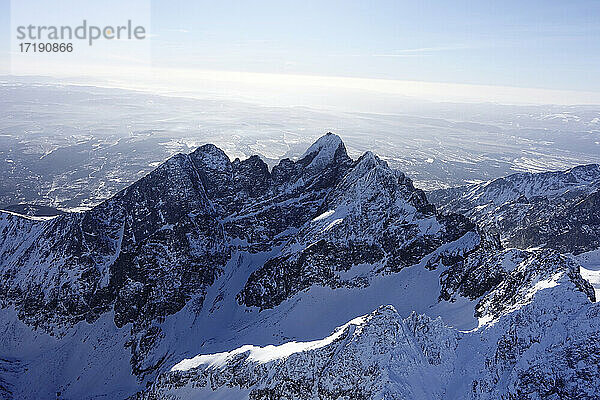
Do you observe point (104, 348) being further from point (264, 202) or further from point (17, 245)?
point (264, 202)

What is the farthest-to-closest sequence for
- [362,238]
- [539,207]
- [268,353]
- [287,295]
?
[539,207] → [362,238] → [287,295] → [268,353]

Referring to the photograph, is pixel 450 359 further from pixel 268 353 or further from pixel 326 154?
pixel 326 154

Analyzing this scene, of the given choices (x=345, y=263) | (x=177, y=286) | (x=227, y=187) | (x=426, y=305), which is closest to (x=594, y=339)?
(x=426, y=305)

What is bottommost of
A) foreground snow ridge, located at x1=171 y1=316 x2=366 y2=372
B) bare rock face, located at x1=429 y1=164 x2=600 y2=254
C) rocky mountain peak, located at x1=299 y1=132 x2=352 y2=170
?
foreground snow ridge, located at x1=171 y1=316 x2=366 y2=372

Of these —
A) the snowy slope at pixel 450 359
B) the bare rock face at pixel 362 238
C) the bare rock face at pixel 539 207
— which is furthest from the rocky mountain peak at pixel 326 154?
the snowy slope at pixel 450 359

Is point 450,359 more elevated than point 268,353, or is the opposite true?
point 450,359

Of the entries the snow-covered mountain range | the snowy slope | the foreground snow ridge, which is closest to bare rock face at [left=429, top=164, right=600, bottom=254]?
the snow-covered mountain range

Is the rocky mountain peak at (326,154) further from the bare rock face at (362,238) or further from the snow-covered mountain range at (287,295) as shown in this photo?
the bare rock face at (362,238)

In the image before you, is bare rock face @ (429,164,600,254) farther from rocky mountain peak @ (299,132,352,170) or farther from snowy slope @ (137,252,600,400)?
snowy slope @ (137,252,600,400)

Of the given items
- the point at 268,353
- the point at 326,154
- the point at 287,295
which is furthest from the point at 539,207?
the point at 268,353
